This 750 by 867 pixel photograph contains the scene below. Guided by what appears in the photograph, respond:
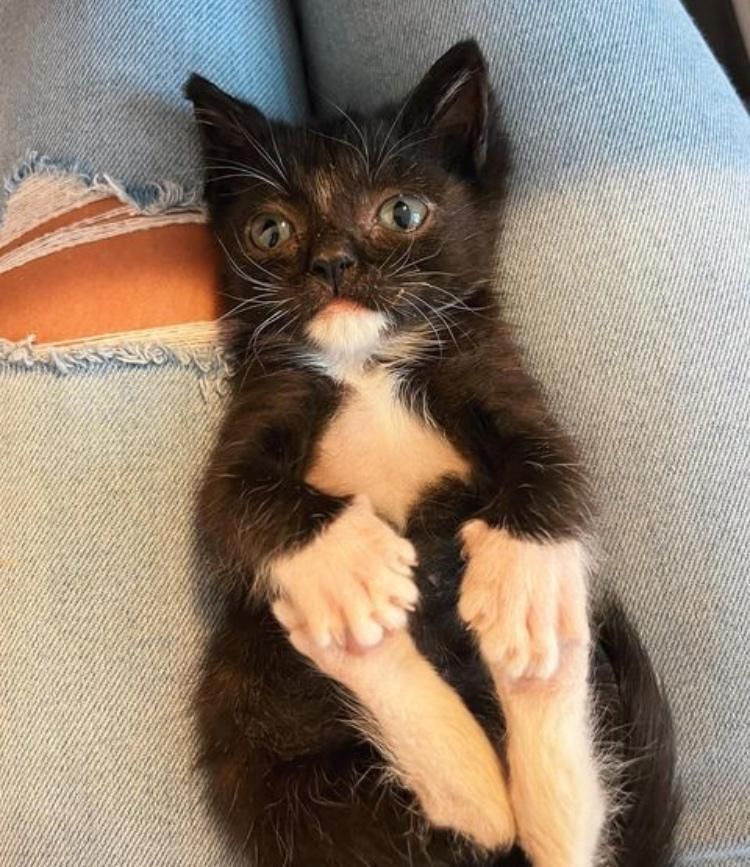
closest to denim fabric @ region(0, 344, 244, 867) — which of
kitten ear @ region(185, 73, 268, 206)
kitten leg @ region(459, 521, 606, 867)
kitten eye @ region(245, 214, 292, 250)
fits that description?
kitten eye @ region(245, 214, 292, 250)

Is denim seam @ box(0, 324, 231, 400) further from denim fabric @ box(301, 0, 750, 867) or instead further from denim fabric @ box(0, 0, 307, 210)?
denim fabric @ box(301, 0, 750, 867)

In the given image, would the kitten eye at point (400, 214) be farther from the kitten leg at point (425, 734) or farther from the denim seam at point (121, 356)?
the kitten leg at point (425, 734)

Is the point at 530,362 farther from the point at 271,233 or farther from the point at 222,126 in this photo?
the point at 222,126

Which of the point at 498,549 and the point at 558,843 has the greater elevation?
the point at 498,549

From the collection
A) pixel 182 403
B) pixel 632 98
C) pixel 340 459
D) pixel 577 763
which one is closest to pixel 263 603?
pixel 340 459

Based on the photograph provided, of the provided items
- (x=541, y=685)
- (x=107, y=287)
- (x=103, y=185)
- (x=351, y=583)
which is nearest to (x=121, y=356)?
(x=107, y=287)

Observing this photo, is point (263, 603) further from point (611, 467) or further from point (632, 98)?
point (632, 98)

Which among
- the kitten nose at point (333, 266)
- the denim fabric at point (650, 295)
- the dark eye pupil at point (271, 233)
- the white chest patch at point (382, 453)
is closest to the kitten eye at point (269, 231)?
the dark eye pupil at point (271, 233)
